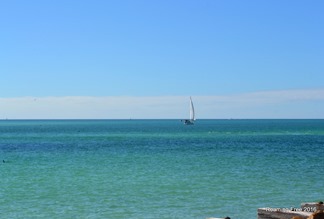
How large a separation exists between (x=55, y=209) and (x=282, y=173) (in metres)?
19.5

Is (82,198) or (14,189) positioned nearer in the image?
(82,198)

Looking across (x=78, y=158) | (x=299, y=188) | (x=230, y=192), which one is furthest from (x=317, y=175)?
(x=78, y=158)

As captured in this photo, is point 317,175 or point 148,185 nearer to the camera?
point 148,185

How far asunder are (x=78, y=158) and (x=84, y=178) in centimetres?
2035

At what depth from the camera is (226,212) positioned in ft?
83.4

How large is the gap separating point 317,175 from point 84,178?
48.1 ft

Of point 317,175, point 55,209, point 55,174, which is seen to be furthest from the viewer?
point 55,174

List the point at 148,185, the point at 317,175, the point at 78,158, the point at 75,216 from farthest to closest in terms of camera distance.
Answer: the point at 78,158 < the point at 317,175 < the point at 148,185 < the point at 75,216

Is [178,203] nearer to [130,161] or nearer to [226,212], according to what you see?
[226,212]

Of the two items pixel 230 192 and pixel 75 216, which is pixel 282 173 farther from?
pixel 75 216

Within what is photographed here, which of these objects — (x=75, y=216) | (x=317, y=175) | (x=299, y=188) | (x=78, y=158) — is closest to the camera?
(x=75, y=216)

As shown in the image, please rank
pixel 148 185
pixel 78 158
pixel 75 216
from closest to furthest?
pixel 75 216 < pixel 148 185 < pixel 78 158

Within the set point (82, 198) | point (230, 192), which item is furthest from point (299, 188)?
point (82, 198)

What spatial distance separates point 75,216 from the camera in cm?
2528
